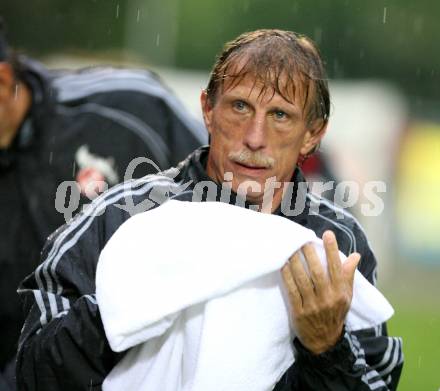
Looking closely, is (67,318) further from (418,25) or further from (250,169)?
(418,25)

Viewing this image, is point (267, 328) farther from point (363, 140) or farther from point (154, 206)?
point (363, 140)

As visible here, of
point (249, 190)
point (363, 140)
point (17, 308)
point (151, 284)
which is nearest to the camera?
point (151, 284)

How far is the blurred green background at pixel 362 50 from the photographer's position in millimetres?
15438

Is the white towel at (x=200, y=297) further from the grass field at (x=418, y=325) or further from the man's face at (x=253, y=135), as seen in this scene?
the grass field at (x=418, y=325)

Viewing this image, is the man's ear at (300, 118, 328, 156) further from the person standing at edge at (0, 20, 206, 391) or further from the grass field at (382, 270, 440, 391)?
the grass field at (382, 270, 440, 391)

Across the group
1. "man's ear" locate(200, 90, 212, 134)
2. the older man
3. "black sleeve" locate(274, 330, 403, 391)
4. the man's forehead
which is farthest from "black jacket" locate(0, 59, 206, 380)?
"black sleeve" locate(274, 330, 403, 391)

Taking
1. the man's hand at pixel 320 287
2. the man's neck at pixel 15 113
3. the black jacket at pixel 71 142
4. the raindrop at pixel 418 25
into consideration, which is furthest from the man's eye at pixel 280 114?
the raindrop at pixel 418 25

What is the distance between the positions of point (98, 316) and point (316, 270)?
525 mm

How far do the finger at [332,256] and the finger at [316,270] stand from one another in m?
0.02

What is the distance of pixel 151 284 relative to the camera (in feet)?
9.48

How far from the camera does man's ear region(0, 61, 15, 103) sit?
5.15 meters

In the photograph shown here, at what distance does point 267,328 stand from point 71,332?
0.47 meters

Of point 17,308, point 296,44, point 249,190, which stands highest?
point 296,44

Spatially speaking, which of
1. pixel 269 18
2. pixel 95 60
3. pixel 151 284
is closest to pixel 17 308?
pixel 151 284
